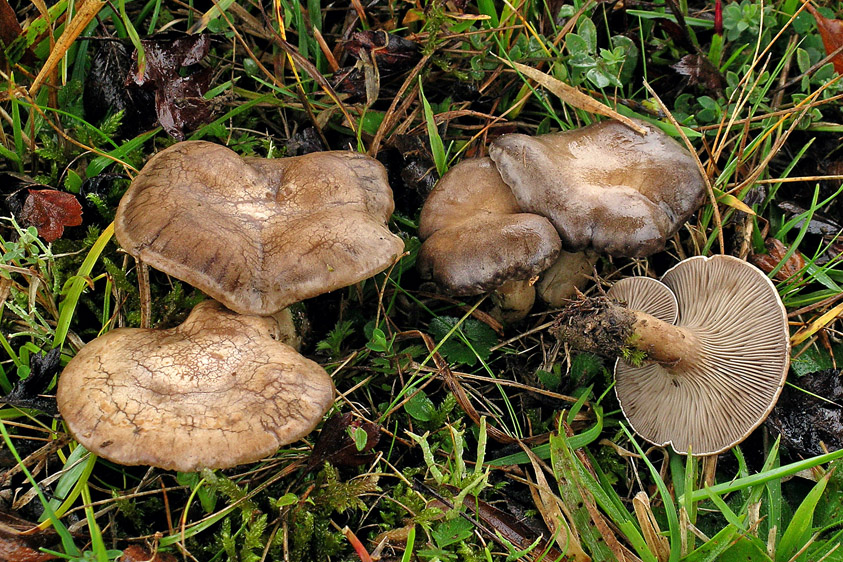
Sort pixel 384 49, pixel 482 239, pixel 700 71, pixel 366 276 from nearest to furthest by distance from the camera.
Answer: pixel 366 276 → pixel 482 239 → pixel 384 49 → pixel 700 71

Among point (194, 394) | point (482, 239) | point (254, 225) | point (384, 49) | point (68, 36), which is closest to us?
Answer: point (194, 394)

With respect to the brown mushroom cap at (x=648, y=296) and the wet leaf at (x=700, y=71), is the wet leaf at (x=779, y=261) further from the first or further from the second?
the wet leaf at (x=700, y=71)

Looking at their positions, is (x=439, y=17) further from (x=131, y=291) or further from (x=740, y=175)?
(x=131, y=291)

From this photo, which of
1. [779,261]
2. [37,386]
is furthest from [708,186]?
[37,386]

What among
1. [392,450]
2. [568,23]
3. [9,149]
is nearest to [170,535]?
[392,450]

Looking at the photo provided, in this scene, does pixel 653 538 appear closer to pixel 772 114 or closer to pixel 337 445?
pixel 337 445

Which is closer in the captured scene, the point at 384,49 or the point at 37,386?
the point at 37,386
